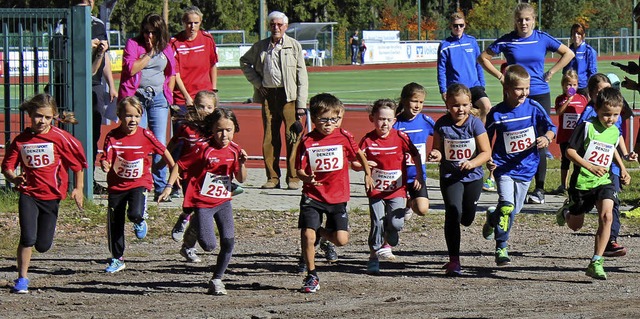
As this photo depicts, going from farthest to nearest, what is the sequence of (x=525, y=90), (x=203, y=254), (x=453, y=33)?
(x=453, y=33) → (x=203, y=254) → (x=525, y=90)

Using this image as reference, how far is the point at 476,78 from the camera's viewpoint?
1415 cm

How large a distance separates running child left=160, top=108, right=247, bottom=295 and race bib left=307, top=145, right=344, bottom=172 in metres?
0.52

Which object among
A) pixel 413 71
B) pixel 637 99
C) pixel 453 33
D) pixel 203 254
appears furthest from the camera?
pixel 413 71

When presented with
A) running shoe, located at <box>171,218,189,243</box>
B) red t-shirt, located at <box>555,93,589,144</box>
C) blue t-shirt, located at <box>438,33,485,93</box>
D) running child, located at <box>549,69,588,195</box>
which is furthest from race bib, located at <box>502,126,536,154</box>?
red t-shirt, located at <box>555,93,589,144</box>

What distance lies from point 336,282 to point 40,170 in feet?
8.00

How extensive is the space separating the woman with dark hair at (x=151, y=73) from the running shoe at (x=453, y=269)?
14.6 ft

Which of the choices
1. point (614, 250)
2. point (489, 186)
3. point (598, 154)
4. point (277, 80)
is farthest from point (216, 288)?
point (489, 186)

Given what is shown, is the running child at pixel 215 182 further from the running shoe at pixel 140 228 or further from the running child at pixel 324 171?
the running shoe at pixel 140 228

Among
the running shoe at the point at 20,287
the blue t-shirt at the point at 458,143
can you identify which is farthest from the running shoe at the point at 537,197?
the running shoe at the point at 20,287

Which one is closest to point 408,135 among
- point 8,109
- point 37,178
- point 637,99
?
point 37,178

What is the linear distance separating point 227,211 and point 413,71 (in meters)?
47.9

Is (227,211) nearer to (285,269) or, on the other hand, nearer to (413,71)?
(285,269)

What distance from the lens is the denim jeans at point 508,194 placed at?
9945mm

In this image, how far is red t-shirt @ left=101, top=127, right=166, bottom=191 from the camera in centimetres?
980
